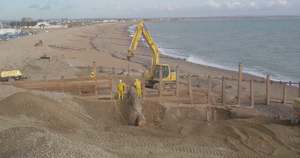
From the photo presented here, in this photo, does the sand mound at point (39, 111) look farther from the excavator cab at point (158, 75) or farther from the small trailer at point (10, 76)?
the small trailer at point (10, 76)

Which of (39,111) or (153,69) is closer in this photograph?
(39,111)

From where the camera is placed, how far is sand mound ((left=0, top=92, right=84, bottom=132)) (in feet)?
47.6

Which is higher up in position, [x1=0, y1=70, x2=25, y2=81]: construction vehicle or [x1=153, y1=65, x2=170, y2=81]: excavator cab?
[x1=153, y1=65, x2=170, y2=81]: excavator cab

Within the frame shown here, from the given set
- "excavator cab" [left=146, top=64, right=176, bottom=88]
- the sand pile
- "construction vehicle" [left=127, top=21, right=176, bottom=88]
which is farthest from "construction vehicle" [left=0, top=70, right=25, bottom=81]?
"excavator cab" [left=146, top=64, right=176, bottom=88]

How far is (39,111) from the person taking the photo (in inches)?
586

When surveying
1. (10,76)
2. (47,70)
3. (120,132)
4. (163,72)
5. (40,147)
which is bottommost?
(120,132)

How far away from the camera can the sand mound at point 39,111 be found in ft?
47.6

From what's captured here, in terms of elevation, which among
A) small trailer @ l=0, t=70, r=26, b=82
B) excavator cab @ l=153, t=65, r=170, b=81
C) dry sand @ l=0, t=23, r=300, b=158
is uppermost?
excavator cab @ l=153, t=65, r=170, b=81

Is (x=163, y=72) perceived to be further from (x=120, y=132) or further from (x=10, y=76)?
(x=10, y=76)

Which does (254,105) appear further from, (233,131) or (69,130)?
(69,130)

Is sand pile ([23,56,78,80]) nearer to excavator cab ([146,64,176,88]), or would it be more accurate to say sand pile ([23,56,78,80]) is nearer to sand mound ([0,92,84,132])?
excavator cab ([146,64,176,88])

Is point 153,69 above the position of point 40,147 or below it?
above

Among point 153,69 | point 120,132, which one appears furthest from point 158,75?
point 120,132

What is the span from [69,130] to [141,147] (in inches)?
108
